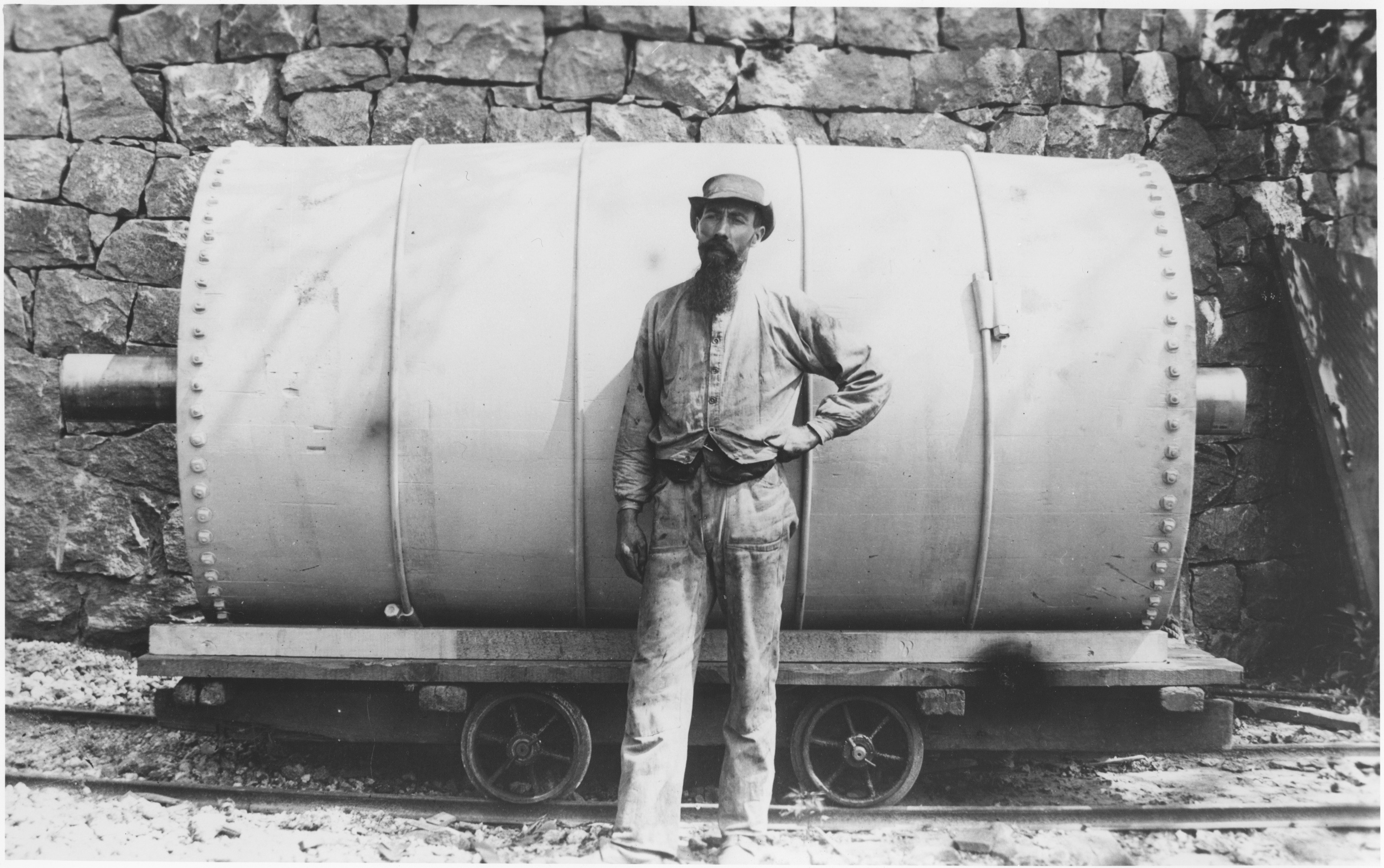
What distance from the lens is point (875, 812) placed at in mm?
4336

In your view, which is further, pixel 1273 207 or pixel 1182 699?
pixel 1273 207

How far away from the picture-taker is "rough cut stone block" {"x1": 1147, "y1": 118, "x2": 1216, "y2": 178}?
6.28 meters

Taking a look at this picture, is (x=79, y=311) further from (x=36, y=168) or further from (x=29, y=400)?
(x=36, y=168)

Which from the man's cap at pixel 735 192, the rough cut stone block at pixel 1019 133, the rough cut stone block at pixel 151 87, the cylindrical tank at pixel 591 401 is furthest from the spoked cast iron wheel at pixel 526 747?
the rough cut stone block at pixel 151 87

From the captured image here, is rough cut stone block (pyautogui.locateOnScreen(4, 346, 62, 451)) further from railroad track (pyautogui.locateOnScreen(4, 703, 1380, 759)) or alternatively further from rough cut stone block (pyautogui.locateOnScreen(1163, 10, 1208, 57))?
rough cut stone block (pyautogui.locateOnScreen(1163, 10, 1208, 57))

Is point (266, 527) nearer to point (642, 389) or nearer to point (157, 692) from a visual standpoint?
point (157, 692)

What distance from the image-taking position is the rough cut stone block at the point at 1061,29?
6141mm

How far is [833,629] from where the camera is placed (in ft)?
14.1

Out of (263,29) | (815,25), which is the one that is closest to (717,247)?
(815,25)

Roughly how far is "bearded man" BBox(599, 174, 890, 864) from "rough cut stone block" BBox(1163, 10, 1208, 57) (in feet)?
12.7

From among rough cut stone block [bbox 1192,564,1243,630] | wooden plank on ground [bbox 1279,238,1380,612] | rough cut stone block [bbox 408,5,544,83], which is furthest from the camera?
rough cut stone block [bbox 1192,564,1243,630]

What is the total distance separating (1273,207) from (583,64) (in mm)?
4360

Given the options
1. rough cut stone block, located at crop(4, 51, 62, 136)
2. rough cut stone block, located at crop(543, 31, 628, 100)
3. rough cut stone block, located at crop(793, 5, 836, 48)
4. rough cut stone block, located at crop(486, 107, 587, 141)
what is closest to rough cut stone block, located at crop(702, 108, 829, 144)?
rough cut stone block, located at crop(793, 5, 836, 48)

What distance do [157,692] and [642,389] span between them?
2542mm
